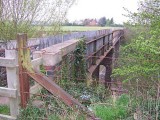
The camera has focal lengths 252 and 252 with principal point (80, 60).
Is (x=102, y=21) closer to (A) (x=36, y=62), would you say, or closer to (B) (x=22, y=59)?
(A) (x=36, y=62)

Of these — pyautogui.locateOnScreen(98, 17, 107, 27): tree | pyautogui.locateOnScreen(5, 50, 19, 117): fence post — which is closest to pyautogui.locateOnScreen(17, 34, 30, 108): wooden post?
pyautogui.locateOnScreen(5, 50, 19, 117): fence post

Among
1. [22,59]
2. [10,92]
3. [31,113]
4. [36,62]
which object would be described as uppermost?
[22,59]

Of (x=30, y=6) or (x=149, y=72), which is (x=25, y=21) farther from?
(x=149, y=72)

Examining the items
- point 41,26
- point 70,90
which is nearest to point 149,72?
point 70,90

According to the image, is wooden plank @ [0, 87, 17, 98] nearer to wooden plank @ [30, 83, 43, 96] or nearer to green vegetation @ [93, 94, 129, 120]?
wooden plank @ [30, 83, 43, 96]

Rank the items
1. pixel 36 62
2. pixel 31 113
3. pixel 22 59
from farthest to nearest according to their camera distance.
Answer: pixel 36 62 < pixel 31 113 < pixel 22 59

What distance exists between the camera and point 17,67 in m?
4.44

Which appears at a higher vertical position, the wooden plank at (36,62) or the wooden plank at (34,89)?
the wooden plank at (36,62)

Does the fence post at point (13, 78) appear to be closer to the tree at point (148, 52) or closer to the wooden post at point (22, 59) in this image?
the wooden post at point (22, 59)

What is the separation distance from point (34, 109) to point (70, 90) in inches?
63.9

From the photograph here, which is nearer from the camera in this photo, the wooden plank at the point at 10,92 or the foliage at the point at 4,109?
the wooden plank at the point at 10,92

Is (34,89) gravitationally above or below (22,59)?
below

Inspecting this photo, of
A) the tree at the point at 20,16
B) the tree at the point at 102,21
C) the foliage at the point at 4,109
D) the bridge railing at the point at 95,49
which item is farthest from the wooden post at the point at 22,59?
the tree at the point at 102,21

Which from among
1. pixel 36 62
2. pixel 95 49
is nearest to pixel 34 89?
pixel 36 62
